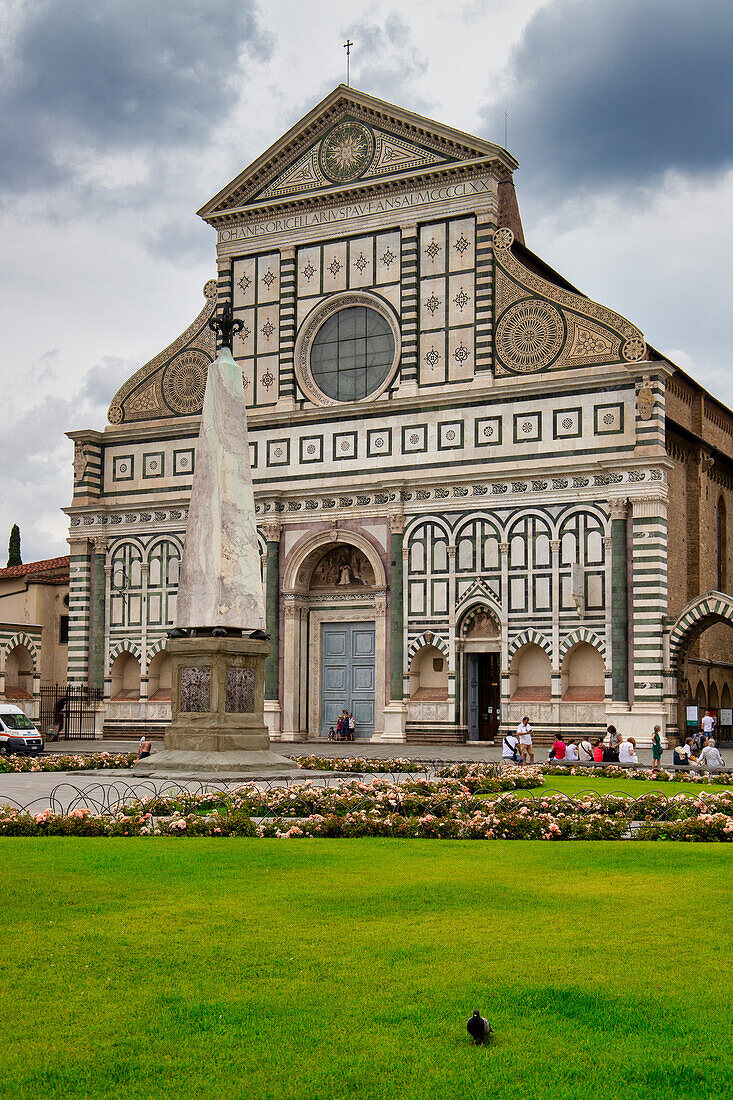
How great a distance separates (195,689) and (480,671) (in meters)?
17.9

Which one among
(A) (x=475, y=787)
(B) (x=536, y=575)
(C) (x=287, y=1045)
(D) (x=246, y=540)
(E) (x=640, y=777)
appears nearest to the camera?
(C) (x=287, y=1045)

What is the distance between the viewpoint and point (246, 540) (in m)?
23.7

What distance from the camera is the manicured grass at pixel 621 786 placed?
2180 centimetres

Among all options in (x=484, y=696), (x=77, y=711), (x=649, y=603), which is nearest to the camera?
(x=649, y=603)

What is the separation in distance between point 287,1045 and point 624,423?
31.4 meters

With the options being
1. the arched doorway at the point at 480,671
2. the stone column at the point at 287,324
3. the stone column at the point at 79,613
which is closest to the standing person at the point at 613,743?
the arched doorway at the point at 480,671

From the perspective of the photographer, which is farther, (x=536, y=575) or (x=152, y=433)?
(x=152, y=433)

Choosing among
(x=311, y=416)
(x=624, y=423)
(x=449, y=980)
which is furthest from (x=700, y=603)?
(x=449, y=980)

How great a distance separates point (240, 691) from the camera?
75.2 feet

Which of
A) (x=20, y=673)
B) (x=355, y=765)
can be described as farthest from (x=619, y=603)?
(x=20, y=673)

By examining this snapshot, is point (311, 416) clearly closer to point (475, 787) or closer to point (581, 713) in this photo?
point (581, 713)

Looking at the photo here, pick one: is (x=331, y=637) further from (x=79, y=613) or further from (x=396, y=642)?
(x=79, y=613)

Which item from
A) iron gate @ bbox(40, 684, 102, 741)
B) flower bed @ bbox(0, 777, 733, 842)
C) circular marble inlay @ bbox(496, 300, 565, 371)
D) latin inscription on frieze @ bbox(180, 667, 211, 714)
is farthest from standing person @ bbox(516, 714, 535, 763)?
iron gate @ bbox(40, 684, 102, 741)

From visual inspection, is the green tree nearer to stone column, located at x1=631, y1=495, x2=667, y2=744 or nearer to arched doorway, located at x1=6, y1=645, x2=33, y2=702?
arched doorway, located at x1=6, y1=645, x2=33, y2=702
